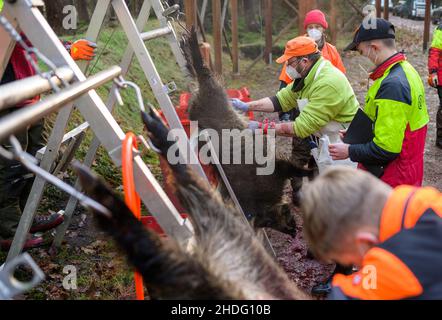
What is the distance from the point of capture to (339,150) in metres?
3.38

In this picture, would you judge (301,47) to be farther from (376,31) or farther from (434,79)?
(434,79)

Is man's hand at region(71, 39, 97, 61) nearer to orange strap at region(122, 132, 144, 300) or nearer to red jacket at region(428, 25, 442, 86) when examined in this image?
orange strap at region(122, 132, 144, 300)

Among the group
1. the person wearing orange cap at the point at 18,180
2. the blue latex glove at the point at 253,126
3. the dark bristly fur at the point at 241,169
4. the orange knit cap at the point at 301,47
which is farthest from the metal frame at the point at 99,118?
the orange knit cap at the point at 301,47

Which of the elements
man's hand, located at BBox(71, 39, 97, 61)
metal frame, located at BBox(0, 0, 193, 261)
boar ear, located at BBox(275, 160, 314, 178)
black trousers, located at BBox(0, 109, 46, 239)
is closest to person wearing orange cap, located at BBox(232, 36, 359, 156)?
boar ear, located at BBox(275, 160, 314, 178)

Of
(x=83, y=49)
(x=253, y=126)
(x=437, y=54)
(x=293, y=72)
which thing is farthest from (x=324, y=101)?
(x=437, y=54)

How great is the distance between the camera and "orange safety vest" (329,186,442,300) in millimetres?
1521

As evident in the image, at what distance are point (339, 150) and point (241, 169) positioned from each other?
0.85 meters

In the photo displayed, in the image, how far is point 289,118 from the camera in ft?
19.7

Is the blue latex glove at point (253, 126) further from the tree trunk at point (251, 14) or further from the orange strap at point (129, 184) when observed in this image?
the tree trunk at point (251, 14)

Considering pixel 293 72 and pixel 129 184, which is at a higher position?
pixel 129 184

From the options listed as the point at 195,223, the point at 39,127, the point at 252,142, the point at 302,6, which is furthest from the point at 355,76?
the point at 195,223

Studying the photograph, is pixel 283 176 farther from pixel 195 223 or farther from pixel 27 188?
pixel 27 188

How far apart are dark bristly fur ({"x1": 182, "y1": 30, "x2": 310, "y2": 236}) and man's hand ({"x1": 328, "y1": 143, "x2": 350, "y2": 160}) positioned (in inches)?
18.4
